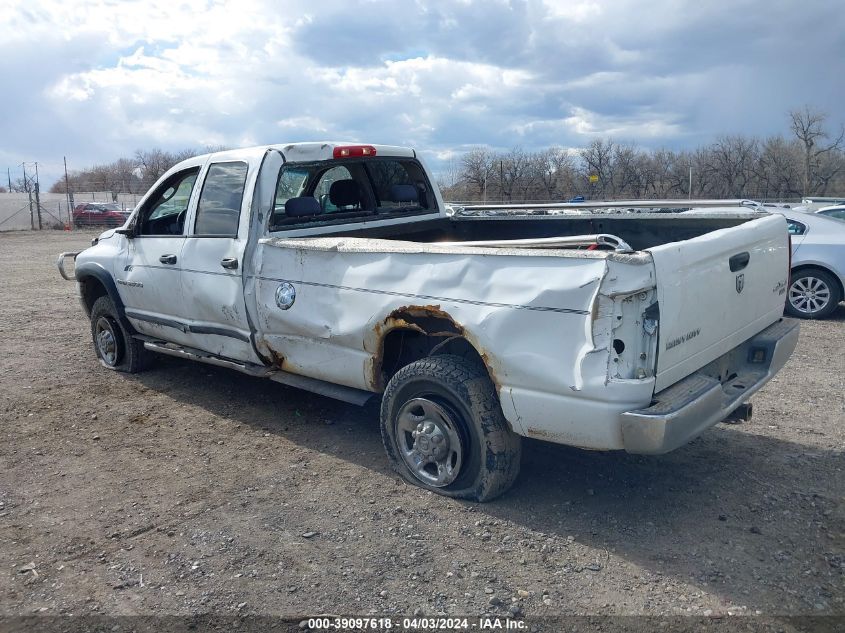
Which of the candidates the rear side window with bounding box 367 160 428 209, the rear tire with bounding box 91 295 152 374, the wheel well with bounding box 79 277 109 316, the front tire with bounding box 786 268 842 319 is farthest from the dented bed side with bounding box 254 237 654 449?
the front tire with bounding box 786 268 842 319

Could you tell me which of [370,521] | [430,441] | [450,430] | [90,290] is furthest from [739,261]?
[90,290]

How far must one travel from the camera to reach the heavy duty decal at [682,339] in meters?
3.60

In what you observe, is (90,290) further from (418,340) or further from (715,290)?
(715,290)

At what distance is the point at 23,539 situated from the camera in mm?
4062

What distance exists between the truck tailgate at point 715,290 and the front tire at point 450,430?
36.6 inches

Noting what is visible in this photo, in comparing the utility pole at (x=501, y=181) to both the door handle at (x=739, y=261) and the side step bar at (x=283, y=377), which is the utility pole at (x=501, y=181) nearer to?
the side step bar at (x=283, y=377)

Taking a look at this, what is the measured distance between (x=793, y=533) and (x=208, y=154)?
16.2 feet

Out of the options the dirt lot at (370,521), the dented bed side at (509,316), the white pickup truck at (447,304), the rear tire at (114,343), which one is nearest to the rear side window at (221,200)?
the white pickup truck at (447,304)

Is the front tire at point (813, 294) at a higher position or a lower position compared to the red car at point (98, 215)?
lower

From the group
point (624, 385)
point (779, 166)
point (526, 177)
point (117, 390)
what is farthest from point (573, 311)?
point (779, 166)

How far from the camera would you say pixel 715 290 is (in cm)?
394

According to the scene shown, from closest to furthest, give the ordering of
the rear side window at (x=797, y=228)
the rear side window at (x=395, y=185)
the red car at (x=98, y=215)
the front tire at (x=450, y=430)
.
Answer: the front tire at (x=450, y=430) → the rear side window at (x=395, y=185) → the rear side window at (x=797, y=228) → the red car at (x=98, y=215)

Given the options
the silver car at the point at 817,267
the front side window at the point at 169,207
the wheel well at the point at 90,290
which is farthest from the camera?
the silver car at the point at 817,267

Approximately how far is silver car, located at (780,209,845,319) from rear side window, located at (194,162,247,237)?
287 inches
